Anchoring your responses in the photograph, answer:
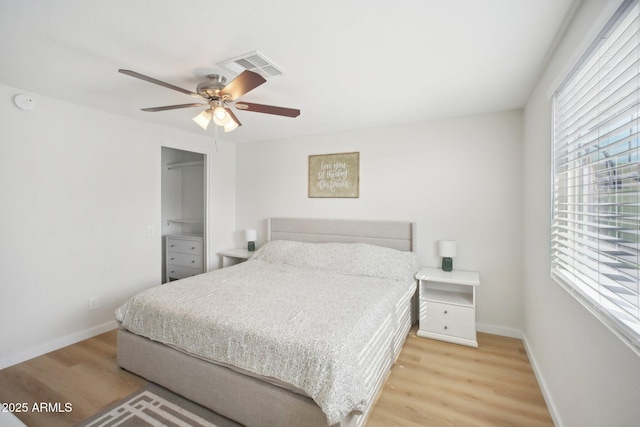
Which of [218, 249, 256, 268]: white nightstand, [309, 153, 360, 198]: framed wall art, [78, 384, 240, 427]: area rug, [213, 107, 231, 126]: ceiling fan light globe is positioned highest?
[213, 107, 231, 126]: ceiling fan light globe

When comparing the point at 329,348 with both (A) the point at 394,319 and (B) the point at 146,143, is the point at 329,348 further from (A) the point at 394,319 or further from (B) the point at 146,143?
(B) the point at 146,143

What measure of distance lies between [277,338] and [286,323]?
161 millimetres

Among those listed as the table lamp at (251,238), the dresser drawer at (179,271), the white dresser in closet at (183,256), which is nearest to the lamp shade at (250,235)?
the table lamp at (251,238)

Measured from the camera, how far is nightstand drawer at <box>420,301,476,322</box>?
2.70 m

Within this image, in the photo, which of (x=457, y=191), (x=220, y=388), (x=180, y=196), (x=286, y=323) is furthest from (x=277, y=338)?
(x=180, y=196)

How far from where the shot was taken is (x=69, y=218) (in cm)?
274

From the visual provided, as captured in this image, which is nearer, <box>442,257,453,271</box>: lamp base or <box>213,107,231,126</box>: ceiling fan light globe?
<box>213,107,231,126</box>: ceiling fan light globe

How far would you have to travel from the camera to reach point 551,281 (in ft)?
6.13

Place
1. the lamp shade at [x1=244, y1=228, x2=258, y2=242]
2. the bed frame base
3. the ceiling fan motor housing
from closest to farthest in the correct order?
the bed frame base, the ceiling fan motor housing, the lamp shade at [x1=244, y1=228, x2=258, y2=242]

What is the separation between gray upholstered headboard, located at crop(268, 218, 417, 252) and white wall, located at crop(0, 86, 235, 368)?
1649 millimetres

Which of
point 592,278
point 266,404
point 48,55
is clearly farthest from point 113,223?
point 592,278

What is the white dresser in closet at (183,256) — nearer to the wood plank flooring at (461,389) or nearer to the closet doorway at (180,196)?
the closet doorway at (180,196)

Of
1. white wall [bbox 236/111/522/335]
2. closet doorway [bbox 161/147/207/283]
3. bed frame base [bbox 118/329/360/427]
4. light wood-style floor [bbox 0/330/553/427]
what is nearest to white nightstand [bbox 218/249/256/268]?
closet doorway [bbox 161/147/207/283]

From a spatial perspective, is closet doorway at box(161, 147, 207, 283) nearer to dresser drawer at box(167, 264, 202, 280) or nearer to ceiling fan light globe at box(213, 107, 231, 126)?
dresser drawer at box(167, 264, 202, 280)
